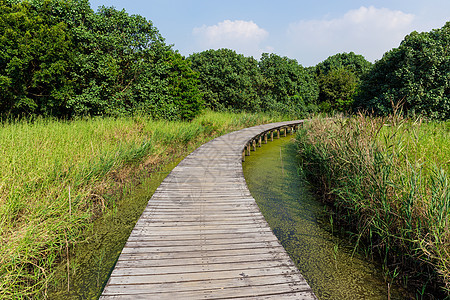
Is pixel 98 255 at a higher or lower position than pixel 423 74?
lower

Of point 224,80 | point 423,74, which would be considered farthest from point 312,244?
point 224,80

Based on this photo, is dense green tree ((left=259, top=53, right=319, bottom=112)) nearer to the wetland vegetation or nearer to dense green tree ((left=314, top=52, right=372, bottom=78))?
the wetland vegetation

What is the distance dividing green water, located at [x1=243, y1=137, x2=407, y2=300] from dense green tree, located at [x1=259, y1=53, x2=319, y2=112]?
18860mm

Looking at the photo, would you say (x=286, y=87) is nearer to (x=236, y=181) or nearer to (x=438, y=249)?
(x=236, y=181)

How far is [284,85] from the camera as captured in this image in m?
25.4

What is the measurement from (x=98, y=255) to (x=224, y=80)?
18931 millimetres

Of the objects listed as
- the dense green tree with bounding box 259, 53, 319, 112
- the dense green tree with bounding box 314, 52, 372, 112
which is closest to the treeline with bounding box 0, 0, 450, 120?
the dense green tree with bounding box 259, 53, 319, 112

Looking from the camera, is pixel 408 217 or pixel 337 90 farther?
pixel 337 90

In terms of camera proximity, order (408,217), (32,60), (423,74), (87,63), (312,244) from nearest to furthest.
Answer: (408,217), (312,244), (32,60), (87,63), (423,74)

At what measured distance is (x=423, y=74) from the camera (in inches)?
541

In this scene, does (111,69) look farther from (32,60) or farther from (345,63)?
(345,63)

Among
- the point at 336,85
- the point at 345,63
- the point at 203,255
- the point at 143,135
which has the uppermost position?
the point at 345,63

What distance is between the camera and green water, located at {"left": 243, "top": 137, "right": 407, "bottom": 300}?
2580mm

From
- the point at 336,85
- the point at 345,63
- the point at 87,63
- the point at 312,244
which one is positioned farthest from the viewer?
the point at 345,63
